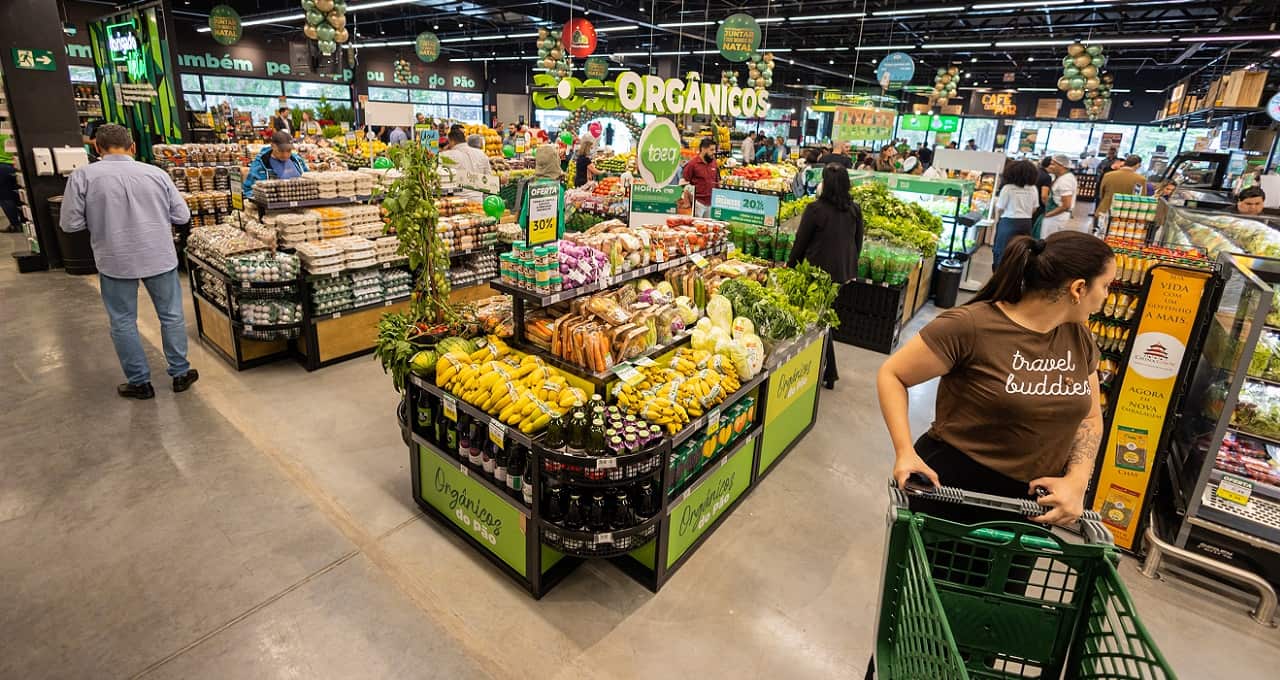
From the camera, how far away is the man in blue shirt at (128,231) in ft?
14.6

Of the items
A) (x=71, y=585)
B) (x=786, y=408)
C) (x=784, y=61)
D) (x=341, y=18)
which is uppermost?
(x=784, y=61)

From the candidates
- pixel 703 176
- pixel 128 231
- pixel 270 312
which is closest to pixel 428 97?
pixel 703 176

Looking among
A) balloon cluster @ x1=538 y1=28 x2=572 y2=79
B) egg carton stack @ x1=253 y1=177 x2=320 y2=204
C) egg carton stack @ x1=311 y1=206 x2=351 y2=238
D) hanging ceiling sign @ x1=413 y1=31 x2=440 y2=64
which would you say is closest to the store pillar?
egg carton stack @ x1=253 y1=177 x2=320 y2=204

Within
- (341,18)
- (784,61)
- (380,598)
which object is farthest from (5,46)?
(784,61)

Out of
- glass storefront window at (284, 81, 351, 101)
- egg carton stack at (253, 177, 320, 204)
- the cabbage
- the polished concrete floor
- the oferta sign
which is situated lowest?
the polished concrete floor

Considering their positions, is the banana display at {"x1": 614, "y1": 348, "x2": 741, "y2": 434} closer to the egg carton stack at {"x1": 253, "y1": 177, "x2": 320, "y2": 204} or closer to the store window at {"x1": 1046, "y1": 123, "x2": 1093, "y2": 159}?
the egg carton stack at {"x1": 253, "y1": 177, "x2": 320, "y2": 204}

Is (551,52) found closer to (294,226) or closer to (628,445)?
(294,226)

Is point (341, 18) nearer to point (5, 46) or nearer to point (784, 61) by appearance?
point (5, 46)

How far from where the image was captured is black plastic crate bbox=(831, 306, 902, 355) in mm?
6582

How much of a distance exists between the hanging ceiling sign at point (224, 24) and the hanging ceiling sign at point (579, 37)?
5.96 metres

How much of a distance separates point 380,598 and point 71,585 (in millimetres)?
1467

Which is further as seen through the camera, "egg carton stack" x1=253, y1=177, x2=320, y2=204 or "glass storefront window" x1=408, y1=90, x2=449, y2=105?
"glass storefront window" x1=408, y1=90, x2=449, y2=105

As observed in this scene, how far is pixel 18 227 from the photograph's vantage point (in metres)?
10.5

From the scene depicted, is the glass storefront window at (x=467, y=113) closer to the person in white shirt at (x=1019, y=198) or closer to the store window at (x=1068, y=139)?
the person in white shirt at (x=1019, y=198)
